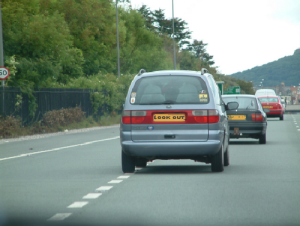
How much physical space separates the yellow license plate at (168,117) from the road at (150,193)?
95 centimetres

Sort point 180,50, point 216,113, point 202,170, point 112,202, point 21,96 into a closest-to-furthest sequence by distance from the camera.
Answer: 1. point 112,202
2. point 216,113
3. point 202,170
4. point 21,96
5. point 180,50

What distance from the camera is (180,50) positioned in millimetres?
112812

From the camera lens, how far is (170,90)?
10.5 meters

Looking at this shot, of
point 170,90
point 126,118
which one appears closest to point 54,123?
point 126,118

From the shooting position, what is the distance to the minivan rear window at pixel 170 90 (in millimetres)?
10352

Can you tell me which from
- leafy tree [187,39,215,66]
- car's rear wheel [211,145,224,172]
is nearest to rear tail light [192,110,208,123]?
car's rear wheel [211,145,224,172]

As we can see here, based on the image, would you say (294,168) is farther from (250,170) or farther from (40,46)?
(40,46)

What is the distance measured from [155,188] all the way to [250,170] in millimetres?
3109

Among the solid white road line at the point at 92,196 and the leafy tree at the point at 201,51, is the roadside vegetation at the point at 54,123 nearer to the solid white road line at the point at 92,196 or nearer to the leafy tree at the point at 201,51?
the solid white road line at the point at 92,196

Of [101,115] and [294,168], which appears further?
[101,115]

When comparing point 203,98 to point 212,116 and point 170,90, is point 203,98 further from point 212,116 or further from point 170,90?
point 170,90

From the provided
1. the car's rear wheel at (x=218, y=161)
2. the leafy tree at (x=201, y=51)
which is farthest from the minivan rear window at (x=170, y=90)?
the leafy tree at (x=201, y=51)

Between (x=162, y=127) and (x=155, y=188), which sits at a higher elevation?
(x=162, y=127)

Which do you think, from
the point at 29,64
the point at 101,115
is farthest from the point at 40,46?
the point at 101,115
